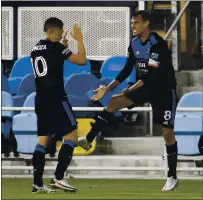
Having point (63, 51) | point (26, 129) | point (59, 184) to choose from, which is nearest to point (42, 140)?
point (59, 184)

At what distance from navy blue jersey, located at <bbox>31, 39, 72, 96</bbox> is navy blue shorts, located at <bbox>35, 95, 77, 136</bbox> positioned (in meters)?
0.07

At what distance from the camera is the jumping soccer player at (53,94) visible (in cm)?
685

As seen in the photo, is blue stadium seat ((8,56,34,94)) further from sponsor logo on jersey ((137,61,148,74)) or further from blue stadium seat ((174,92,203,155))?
sponsor logo on jersey ((137,61,148,74))

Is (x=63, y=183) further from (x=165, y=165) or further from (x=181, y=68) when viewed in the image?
(x=181, y=68)

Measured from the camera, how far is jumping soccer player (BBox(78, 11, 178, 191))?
7.23 meters

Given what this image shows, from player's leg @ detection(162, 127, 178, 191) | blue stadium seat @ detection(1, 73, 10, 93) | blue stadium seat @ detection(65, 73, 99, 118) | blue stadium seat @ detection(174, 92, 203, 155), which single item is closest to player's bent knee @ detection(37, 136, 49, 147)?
player's leg @ detection(162, 127, 178, 191)

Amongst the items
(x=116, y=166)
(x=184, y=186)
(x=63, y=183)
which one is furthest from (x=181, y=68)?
(x=63, y=183)

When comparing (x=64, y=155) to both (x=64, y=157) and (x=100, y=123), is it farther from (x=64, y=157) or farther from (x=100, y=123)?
(x=100, y=123)

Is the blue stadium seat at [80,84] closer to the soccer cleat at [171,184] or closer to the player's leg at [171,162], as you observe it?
the player's leg at [171,162]

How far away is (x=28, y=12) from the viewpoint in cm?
962

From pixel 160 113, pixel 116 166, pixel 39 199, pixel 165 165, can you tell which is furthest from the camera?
pixel 116 166

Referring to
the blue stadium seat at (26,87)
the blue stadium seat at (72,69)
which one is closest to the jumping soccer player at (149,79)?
the blue stadium seat at (72,69)

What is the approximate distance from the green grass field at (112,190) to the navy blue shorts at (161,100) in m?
0.63

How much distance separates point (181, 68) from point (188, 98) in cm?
45
